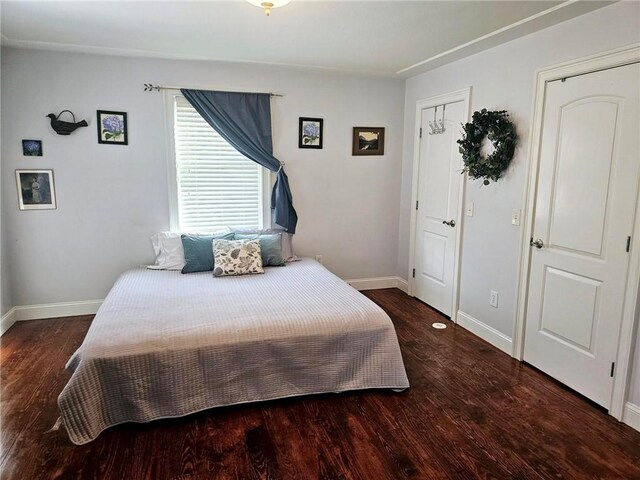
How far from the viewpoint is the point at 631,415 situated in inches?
94.0

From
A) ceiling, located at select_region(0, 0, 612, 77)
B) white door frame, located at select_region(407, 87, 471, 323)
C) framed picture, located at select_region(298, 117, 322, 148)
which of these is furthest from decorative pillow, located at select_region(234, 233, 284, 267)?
ceiling, located at select_region(0, 0, 612, 77)

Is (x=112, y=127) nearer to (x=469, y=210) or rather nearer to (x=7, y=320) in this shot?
(x=7, y=320)

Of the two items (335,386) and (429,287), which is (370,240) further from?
(335,386)

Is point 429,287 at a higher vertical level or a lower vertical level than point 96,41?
lower

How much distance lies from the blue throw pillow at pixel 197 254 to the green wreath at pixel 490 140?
2.43m

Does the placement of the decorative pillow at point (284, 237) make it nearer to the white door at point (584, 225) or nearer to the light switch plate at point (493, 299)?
the light switch plate at point (493, 299)

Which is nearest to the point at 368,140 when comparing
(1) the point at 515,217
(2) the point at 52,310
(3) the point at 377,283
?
(3) the point at 377,283

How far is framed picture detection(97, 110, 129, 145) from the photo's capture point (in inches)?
150

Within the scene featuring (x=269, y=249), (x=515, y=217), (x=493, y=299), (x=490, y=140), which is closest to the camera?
(x=515, y=217)

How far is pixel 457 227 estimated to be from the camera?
12.7 feet

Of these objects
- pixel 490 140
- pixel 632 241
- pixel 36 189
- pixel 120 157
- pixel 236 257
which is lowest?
pixel 236 257

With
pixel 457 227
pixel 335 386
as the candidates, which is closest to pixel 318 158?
pixel 457 227

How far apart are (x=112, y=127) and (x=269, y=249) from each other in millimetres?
1838

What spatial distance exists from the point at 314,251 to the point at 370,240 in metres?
0.70
